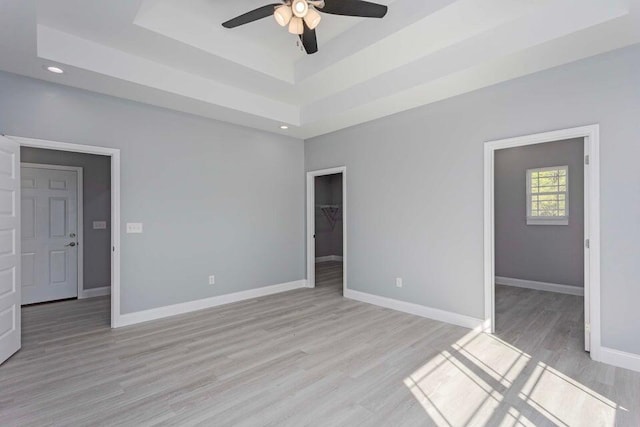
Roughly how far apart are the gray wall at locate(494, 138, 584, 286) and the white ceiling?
9.20 feet

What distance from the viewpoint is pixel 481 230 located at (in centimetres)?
356

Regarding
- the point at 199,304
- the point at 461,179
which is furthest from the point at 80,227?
the point at 461,179

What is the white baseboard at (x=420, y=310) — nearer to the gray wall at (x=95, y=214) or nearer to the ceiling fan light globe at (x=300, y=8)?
the ceiling fan light globe at (x=300, y=8)

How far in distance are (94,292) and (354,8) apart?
221 inches

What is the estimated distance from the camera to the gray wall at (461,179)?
2.69 m

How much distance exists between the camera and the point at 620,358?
8.79 feet

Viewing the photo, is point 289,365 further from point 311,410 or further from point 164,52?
point 164,52

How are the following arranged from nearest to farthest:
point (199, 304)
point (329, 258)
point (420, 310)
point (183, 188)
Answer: point (420, 310) → point (183, 188) → point (199, 304) → point (329, 258)

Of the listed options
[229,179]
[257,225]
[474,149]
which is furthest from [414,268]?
[229,179]

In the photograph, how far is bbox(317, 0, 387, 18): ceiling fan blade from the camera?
2271 millimetres

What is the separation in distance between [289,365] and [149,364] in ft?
4.09

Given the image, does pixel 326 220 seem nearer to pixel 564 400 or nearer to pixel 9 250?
pixel 9 250

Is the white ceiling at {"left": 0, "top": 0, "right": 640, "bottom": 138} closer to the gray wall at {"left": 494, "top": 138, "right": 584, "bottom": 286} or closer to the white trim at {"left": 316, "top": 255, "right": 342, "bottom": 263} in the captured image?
the gray wall at {"left": 494, "top": 138, "right": 584, "bottom": 286}

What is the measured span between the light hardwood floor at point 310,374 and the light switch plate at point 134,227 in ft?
3.80
